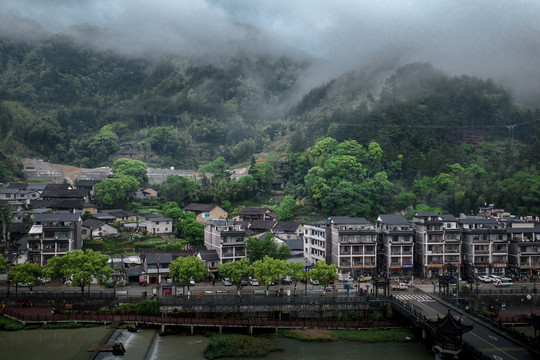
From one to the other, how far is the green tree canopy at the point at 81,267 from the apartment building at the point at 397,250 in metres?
24.1

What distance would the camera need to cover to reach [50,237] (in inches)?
1663

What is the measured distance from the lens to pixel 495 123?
85.0 meters

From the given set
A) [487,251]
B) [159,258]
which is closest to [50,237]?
[159,258]

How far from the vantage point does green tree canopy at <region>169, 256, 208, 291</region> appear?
120 feet

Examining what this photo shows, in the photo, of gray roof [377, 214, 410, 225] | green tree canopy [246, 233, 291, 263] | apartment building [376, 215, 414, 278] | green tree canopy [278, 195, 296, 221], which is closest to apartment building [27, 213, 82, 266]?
green tree canopy [246, 233, 291, 263]

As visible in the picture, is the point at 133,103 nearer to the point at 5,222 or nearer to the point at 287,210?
the point at 287,210

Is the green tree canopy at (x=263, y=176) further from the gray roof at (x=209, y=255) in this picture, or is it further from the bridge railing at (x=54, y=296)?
the bridge railing at (x=54, y=296)

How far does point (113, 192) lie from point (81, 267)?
84.6 feet

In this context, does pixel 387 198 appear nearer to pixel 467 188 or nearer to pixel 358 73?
pixel 467 188

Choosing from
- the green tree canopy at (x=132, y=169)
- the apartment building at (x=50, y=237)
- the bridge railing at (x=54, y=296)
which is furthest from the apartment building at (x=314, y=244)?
the green tree canopy at (x=132, y=169)

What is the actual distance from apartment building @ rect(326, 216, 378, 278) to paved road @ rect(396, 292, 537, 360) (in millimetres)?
9165

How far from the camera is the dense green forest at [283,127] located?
64750 millimetres

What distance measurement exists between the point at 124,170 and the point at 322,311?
1800 inches

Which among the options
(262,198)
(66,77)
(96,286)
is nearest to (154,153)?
(262,198)
